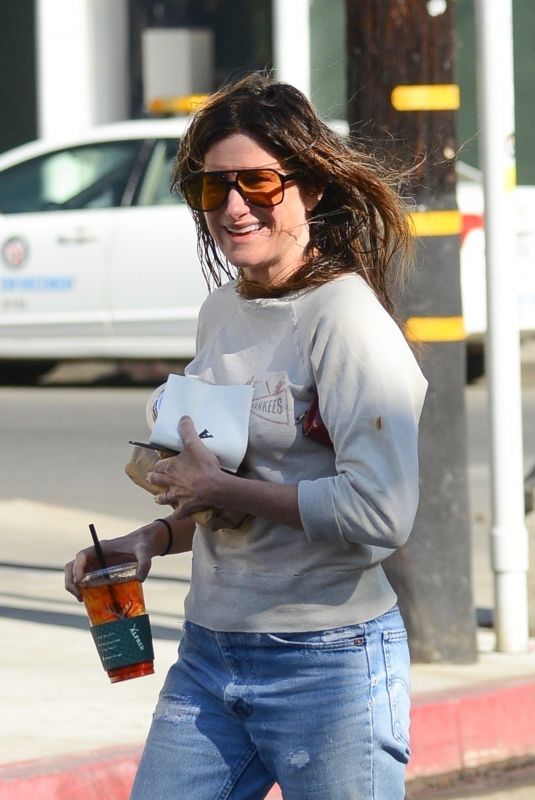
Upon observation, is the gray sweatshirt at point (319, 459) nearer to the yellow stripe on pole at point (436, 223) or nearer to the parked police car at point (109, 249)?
the yellow stripe on pole at point (436, 223)

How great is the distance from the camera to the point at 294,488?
2.65 m

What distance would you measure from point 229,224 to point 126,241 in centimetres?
921

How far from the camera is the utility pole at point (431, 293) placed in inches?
220

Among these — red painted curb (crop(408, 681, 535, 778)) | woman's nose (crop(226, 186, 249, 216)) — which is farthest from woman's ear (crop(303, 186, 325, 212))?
red painted curb (crop(408, 681, 535, 778))

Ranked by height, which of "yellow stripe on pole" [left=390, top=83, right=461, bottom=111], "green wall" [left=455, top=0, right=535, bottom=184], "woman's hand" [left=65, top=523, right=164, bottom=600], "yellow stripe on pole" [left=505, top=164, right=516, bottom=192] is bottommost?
"woman's hand" [left=65, top=523, right=164, bottom=600]

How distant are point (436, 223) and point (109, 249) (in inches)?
258

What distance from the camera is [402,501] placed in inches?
103

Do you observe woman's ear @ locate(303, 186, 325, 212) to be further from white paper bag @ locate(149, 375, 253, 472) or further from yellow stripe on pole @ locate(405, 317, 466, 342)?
yellow stripe on pole @ locate(405, 317, 466, 342)

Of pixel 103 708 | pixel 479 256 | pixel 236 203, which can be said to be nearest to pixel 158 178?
pixel 479 256

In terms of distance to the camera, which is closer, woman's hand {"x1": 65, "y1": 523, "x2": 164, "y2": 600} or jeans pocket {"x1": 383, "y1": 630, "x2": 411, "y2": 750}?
jeans pocket {"x1": 383, "y1": 630, "x2": 411, "y2": 750}

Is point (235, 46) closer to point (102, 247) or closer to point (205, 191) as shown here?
point (102, 247)

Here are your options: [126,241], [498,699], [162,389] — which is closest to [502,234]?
[498,699]

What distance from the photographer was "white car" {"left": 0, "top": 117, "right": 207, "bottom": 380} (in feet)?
39.2

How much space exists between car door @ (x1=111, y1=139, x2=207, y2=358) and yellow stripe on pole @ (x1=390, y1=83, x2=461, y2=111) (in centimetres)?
624
